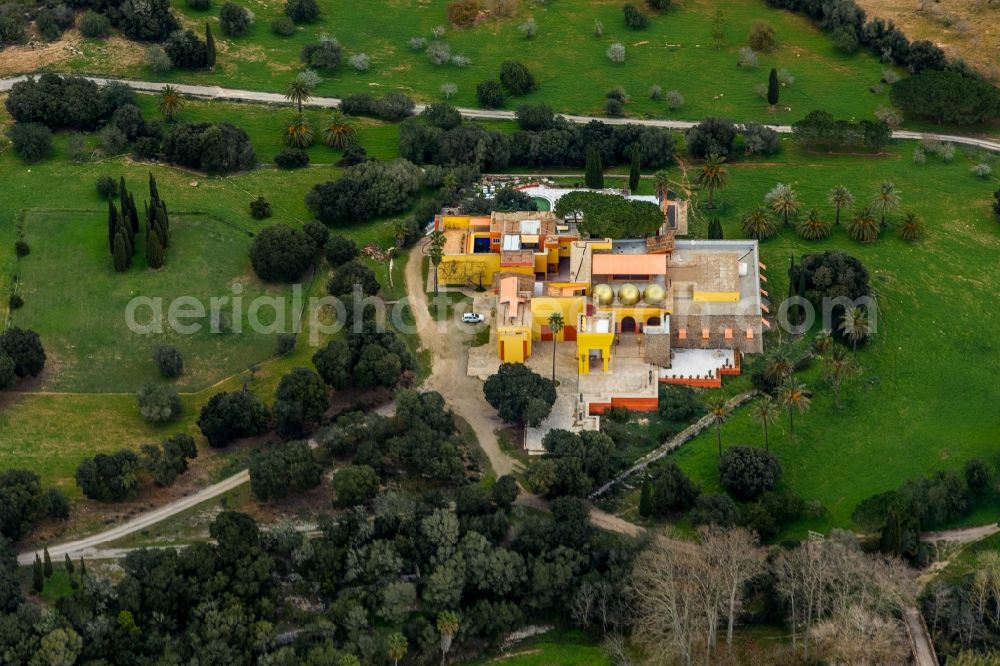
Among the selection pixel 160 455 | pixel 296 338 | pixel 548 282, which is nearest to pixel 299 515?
pixel 160 455

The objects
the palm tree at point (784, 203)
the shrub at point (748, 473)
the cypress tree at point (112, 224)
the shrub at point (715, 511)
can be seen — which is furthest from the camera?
the palm tree at point (784, 203)

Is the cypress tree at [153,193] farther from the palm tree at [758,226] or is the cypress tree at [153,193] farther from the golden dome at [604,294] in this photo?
the palm tree at [758,226]

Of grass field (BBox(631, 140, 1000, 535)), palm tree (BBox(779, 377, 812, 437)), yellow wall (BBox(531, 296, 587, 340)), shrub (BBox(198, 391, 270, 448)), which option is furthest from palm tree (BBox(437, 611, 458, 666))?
yellow wall (BBox(531, 296, 587, 340))

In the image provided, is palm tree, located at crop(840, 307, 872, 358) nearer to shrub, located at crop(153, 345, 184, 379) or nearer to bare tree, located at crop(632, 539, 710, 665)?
bare tree, located at crop(632, 539, 710, 665)

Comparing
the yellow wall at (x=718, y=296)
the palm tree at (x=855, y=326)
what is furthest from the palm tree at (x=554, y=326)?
the palm tree at (x=855, y=326)

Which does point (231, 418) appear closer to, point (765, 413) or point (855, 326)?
point (765, 413)

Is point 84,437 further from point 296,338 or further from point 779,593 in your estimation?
point 779,593

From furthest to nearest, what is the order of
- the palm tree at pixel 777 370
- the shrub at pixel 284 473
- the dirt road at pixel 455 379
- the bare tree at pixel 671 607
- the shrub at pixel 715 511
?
the palm tree at pixel 777 370, the dirt road at pixel 455 379, the shrub at pixel 284 473, the shrub at pixel 715 511, the bare tree at pixel 671 607
